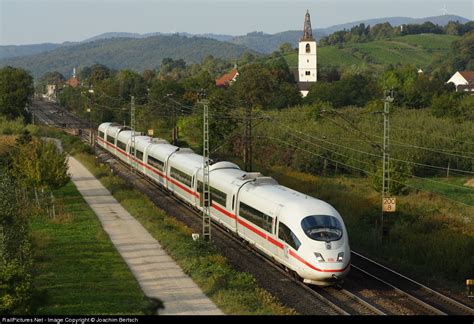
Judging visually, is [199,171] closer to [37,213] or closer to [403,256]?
[37,213]

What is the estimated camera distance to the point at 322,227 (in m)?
25.9

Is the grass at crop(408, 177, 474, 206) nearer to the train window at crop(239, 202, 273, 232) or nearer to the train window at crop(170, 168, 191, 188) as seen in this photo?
the train window at crop(170, 168, 191, 188)

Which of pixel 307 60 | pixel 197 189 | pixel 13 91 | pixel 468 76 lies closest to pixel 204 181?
pixel 197 189

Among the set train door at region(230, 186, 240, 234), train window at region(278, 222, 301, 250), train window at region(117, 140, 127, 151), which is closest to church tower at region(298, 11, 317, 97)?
train window at region(117, 140, 127, 151)

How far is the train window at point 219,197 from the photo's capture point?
117 feet

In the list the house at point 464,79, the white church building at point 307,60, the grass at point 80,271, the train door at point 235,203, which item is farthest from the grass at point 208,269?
the house at point 464,79

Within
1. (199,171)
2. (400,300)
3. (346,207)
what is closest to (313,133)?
(346,207)

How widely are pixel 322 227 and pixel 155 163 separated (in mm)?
29865

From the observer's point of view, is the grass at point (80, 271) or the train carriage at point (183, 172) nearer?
the grass at point (80, 271)

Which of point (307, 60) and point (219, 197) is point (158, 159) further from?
point (307, 60)

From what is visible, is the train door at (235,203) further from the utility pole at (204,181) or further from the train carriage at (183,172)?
the train carriage at (183,172)

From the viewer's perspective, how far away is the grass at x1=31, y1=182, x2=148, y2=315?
23.2m

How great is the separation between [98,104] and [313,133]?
2241 inches

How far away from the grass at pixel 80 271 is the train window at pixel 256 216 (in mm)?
5944
